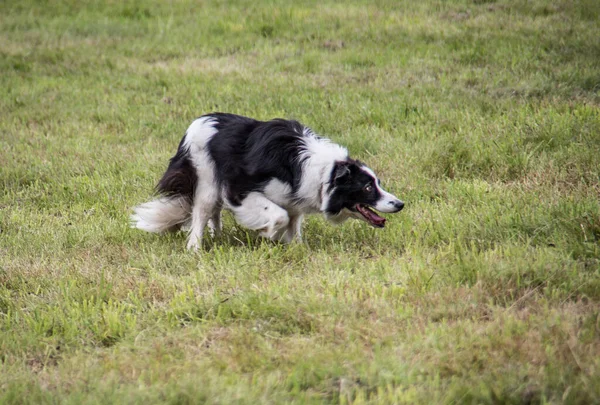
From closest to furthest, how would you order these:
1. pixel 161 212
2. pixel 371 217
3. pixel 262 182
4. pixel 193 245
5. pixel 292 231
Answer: pixel 371 217 → pixel 262 182 → pixel 193 245 → pixel 292 231 → pixel 161 212

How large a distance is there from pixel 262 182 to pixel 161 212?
985mm

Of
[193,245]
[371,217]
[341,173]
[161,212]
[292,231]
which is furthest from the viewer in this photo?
[161,212]

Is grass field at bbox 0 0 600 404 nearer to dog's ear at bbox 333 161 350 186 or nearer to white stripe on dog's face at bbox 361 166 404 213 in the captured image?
white stripe on dog's face at bbox 361 166 404 213

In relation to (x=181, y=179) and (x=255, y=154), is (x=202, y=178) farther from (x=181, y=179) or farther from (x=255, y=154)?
A: (x=255, y=154)

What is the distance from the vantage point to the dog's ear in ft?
18.5

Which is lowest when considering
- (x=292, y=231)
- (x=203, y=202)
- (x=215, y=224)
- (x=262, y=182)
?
(x=215, y=224)

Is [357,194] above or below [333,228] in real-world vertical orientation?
above

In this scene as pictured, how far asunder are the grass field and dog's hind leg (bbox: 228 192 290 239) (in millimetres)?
173

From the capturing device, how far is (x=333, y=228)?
20.8 feet

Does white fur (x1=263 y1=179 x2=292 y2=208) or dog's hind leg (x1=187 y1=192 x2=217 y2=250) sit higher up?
white fur (x1=263 y1=179 x2=292 y2=208)

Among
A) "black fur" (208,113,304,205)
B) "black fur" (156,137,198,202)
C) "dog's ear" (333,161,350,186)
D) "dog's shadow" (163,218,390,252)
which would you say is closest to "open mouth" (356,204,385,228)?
"dog's shadow" (163,218,390,252)

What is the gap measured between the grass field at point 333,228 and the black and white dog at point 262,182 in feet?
0.76

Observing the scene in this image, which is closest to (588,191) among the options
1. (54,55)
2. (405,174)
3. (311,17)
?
(405,174)

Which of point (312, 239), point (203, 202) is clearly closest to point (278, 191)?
point (312, 239)
